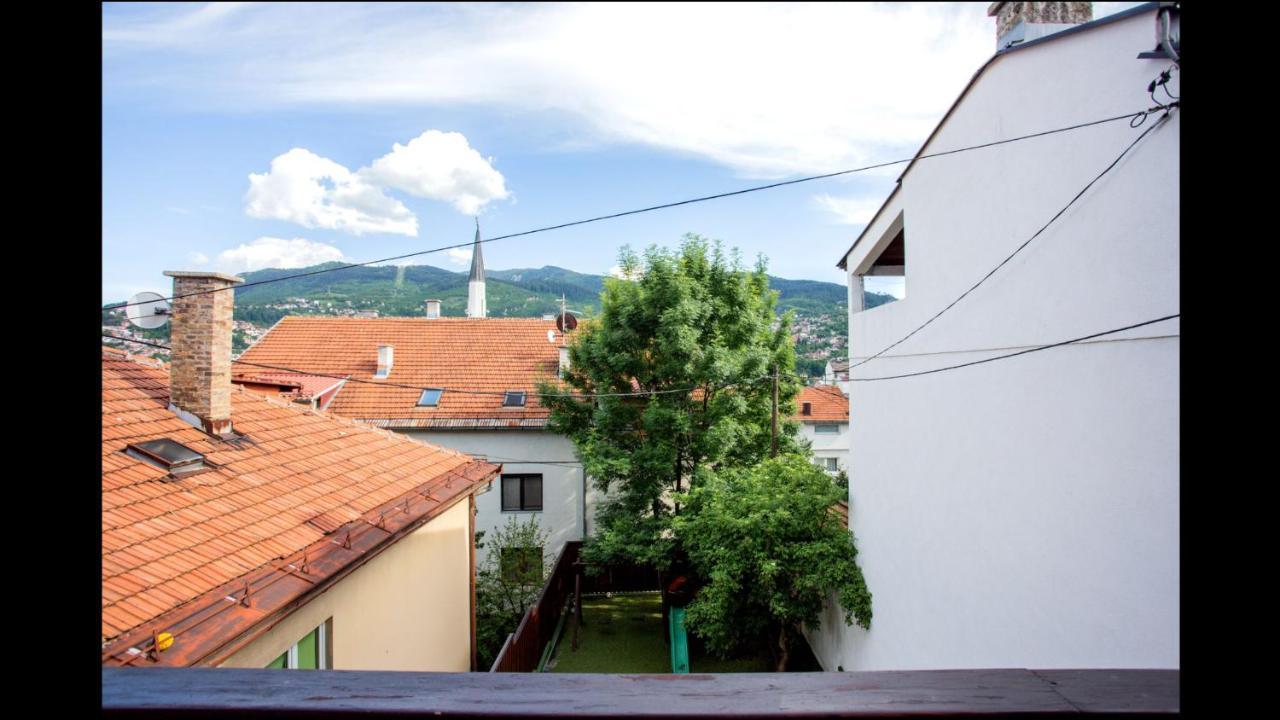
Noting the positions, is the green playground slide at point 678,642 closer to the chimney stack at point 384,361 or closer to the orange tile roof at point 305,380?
the orange tile roof at point 305,380

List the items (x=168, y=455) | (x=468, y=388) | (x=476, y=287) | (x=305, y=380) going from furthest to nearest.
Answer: (x=476, y=287), (x=468, y=388), (x=305, y=380), (x=168, y=455)

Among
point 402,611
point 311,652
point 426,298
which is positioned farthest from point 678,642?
point 426,298

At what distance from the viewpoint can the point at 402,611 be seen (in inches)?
291

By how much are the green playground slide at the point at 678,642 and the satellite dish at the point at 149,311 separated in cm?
907

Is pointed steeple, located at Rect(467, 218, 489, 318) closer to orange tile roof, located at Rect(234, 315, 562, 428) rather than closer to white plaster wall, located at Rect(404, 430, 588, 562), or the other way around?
orange tile roof, located at Rect(234, 315, 562, 428)

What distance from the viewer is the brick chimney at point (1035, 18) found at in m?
5.57

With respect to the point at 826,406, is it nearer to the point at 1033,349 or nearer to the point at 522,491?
the point at 522,491

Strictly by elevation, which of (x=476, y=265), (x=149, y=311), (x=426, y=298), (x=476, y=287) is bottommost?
(x=149, y=311)

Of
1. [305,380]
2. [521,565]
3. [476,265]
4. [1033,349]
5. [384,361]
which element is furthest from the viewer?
[476,265]

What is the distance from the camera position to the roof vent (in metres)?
5.49

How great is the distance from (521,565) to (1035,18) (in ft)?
40.7

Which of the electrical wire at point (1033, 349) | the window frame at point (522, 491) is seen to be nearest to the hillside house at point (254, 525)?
the electrical wire at point (1033, 349)
